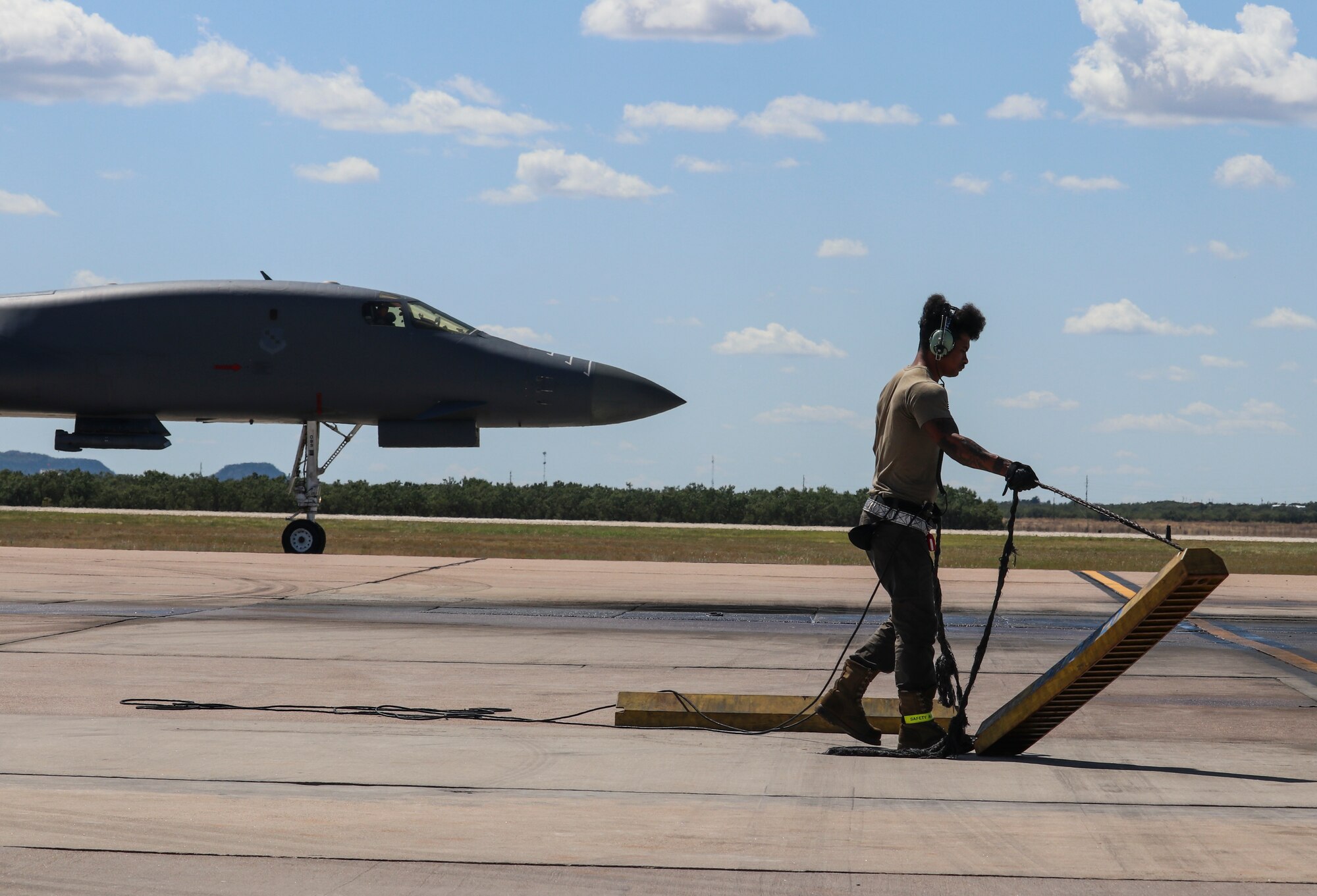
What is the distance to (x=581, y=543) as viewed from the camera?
3372 centimetres

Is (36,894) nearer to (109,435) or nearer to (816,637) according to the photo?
(816,637)

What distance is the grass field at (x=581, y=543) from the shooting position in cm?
2755

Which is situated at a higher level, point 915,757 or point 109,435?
point 109,435

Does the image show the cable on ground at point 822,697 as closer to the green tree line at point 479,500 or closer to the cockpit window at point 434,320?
the cockpit window at point 434,320

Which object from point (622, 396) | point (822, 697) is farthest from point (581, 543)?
point (822, 697)

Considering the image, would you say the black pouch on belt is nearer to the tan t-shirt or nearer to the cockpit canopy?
the tan t-shirt

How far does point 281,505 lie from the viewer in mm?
55000

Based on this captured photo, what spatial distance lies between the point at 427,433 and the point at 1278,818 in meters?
18.7

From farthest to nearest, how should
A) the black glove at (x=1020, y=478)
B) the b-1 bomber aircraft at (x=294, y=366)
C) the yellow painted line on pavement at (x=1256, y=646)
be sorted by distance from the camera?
the b-1 bomber aircraft at (x=294, y=366), the yellow painted line on pavement at (x=1256, y=646), the black glove at (x=1020, y=478)

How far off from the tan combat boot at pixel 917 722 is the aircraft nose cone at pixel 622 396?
16.0m

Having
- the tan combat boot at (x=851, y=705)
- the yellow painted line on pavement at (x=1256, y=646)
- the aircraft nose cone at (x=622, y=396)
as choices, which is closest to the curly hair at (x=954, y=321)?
the tan combat boot at (x=851, y=705)

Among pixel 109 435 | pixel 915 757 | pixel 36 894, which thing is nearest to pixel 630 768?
Answer: pixel 915 757

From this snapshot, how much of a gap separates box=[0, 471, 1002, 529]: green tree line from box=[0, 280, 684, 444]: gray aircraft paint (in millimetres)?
33843

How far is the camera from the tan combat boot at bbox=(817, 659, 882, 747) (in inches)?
266
